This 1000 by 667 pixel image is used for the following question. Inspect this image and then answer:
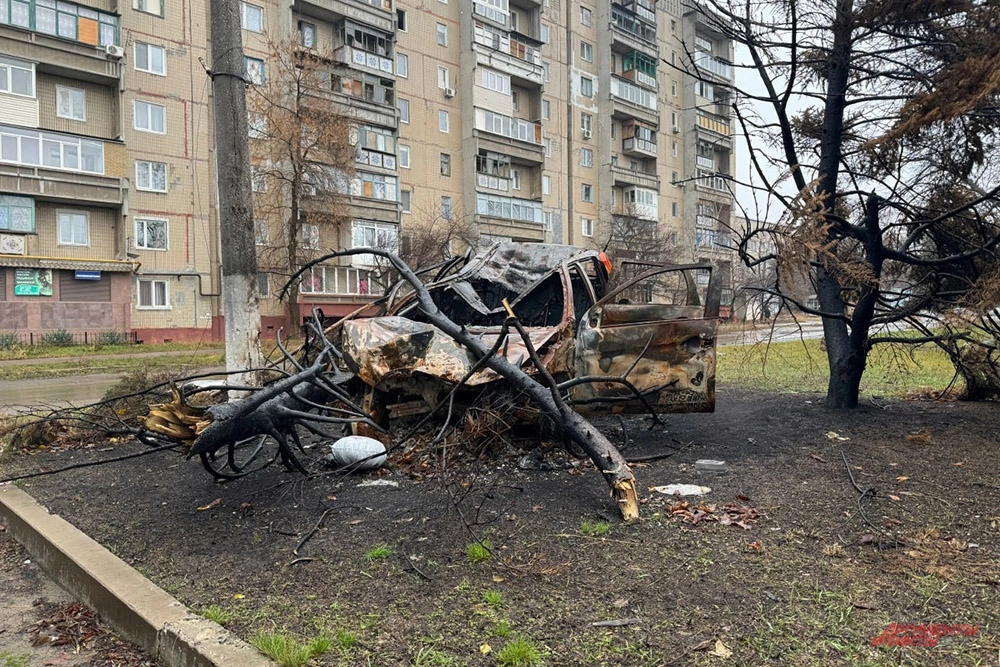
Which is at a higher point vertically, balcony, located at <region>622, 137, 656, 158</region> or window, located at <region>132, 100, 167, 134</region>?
balcony, located at <region>622, 137, 656, 158</region>

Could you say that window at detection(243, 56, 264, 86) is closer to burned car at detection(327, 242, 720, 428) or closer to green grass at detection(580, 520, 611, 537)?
burned car at detection(327, 242, 720, 428)

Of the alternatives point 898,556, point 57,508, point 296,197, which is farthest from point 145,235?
point 898,556

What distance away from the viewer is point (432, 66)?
3669 centimetres

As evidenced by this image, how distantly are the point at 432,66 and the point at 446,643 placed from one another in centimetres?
3750

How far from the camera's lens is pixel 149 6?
2777cm

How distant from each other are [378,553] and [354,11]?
1319 inches

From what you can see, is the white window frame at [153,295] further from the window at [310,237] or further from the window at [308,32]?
the window at [308,32]

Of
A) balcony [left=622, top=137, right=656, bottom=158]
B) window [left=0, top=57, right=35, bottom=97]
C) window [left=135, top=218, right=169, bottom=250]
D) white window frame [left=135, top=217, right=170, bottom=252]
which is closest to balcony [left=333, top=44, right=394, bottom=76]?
white window frame [left=135, top=217, right=170, bottom=252]

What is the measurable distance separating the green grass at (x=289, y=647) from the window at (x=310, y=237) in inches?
1039

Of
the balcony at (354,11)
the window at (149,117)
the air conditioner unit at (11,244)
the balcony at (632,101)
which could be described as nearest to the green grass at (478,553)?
the air conditioner unit at (11,244)

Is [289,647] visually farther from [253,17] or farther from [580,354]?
[253,17]

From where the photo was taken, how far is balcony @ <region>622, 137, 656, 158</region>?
4628cm

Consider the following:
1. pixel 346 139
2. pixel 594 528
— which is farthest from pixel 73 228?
pixel 594 528

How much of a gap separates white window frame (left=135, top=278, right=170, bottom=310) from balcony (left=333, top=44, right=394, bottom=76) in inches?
512
